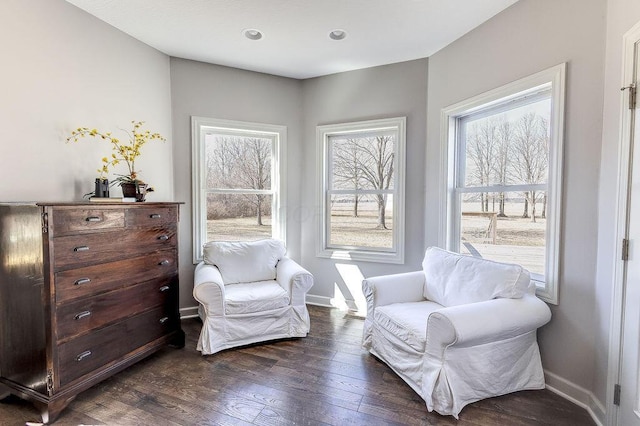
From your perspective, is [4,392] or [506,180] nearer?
[4,392]

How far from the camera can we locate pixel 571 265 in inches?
74.1

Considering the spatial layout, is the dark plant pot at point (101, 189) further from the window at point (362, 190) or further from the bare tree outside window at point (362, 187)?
the bare tree outside window at point (362, 187)

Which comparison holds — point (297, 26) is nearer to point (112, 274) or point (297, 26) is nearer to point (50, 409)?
point (112, 274)

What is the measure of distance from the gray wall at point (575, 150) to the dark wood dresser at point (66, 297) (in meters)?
2.87

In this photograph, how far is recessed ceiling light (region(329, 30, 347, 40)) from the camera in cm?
252

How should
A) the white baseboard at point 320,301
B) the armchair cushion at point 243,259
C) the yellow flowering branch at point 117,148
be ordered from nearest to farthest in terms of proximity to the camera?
the yellow flowering branch at point 117,148
the armchair cushion at point 243,259
the white baseboard at point 320,301

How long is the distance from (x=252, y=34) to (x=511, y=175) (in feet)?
8.06

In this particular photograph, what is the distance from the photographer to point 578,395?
183cm

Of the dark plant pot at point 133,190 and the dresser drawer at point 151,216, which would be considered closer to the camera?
the dresser drawer at point 151,216

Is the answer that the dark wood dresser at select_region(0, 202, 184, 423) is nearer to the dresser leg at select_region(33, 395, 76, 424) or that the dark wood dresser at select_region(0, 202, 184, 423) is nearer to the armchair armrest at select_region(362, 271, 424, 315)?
the dresser leg at select_region(33, 395, 76, 424)

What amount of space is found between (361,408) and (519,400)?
1.00 m

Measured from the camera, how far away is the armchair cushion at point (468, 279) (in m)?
1.93

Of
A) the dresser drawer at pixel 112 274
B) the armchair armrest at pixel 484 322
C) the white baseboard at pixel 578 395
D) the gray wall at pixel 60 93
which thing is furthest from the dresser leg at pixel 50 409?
the white baseboard at pixel 578 395

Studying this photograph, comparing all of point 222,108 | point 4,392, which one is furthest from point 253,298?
point 222,108
